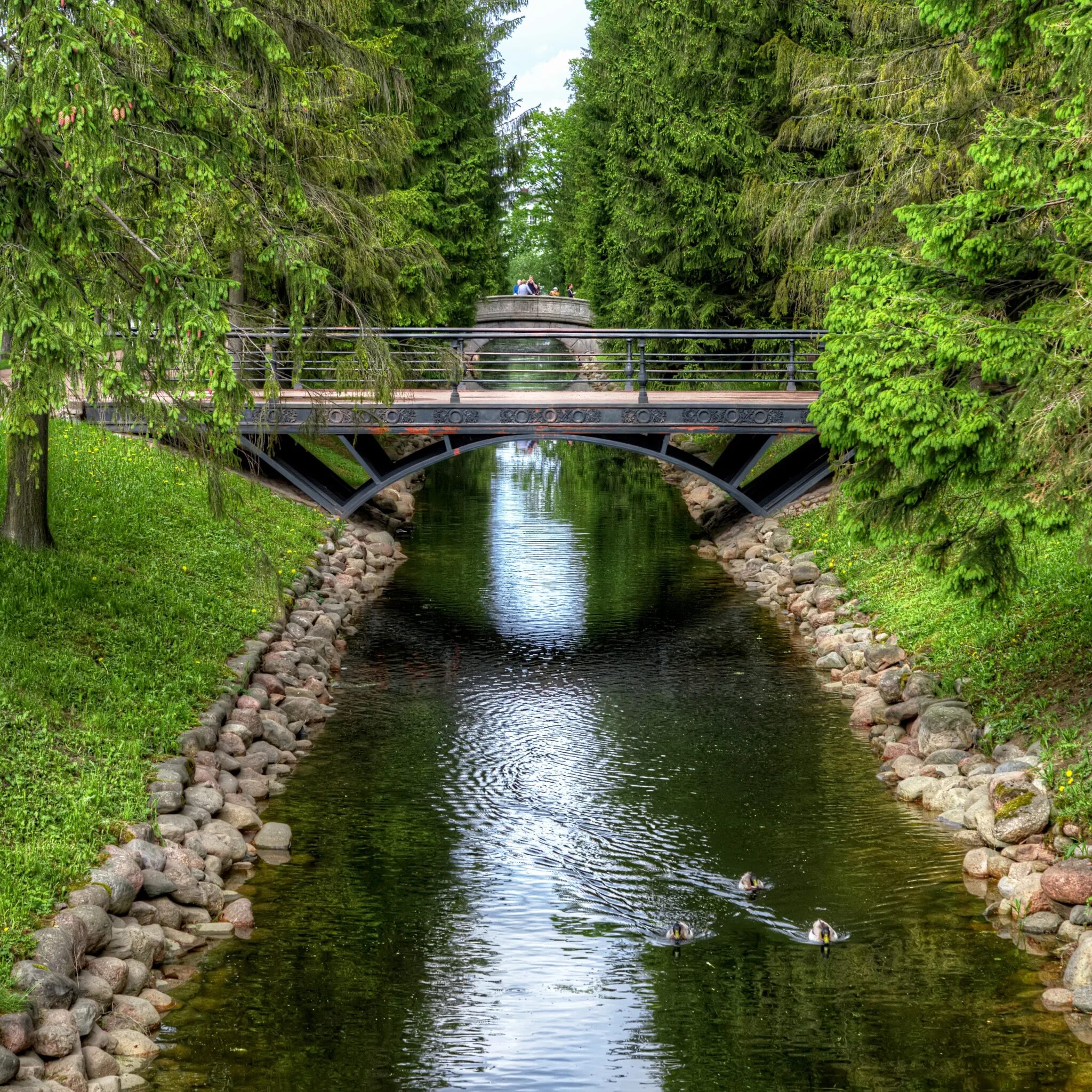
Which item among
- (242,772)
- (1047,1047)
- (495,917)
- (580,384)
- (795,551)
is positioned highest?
(580,384)

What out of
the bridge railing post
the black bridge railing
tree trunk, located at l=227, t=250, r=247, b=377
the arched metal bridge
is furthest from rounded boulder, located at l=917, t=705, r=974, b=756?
tree trunk, located at l=227, t=250, r=247, b=377

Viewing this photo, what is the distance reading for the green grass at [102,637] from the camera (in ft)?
34.8

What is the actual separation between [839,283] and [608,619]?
10.00m

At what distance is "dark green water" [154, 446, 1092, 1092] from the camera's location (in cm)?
896

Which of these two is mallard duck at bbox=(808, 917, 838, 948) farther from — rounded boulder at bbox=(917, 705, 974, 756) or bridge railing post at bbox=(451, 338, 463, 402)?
bridge railing post at bbox=(451, 338, 463, 402)

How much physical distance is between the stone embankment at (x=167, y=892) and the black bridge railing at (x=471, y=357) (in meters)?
3.75

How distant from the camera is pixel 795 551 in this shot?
24.6 meters

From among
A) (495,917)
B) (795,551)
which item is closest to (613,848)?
(495,917)

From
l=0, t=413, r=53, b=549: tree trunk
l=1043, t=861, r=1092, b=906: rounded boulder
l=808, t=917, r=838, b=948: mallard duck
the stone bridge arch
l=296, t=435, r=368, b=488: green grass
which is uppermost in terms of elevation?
the stone bridge arch

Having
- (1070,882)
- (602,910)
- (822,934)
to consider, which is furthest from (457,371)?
(1070,882)

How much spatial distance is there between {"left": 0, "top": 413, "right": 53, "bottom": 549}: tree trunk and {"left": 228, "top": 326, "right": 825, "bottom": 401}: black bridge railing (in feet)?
8.12

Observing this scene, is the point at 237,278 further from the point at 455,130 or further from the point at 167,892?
the point at 167,892

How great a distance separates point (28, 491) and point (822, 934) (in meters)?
9.91

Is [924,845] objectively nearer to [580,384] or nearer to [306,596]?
[306,596]
